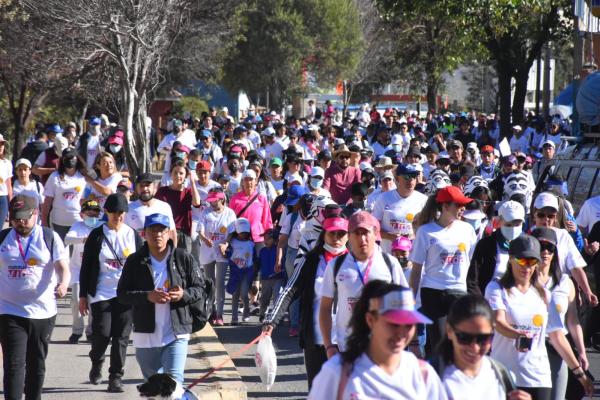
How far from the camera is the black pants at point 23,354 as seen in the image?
7.98m

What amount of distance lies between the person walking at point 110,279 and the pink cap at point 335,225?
2277 mm

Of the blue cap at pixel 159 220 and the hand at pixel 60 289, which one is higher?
the blue cap at pixel 159 220

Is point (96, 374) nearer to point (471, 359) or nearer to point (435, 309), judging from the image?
point (435, 309)

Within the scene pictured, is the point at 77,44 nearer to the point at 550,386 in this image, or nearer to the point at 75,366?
the point at 75,366

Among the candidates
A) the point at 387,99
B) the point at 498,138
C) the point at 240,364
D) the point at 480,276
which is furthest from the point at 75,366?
the point at 387,99

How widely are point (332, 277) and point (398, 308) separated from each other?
2.29 m

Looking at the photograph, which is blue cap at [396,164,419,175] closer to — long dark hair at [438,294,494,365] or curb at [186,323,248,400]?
curb at [186,323,248,400]

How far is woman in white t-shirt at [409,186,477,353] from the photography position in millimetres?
→ 8367

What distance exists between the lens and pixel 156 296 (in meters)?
7.68

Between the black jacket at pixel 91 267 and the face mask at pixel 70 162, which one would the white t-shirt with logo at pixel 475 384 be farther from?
the face mask at pixel 70 162

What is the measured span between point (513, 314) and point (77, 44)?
14.9m

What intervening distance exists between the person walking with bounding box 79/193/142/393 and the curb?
0.69 metres

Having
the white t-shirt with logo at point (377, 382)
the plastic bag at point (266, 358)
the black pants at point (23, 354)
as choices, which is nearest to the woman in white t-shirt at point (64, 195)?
the black pants at point (23, 354)

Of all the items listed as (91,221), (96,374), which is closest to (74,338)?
(91,221)
